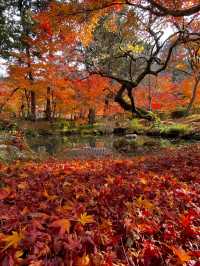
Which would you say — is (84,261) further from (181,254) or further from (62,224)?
(181,254)

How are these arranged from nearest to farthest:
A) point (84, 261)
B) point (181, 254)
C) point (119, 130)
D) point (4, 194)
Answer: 1. point (84, 261)
2. point (181, 254)
3. point (4, 194)
4. point (119, 130)

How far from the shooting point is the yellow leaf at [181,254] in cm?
219

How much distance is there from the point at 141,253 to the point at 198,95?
31039 mm

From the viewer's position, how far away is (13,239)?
2.31 metres

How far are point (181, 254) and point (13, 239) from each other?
129 centimetres

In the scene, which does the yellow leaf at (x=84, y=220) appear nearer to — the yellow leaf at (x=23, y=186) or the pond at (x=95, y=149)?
the yellow leaf at (x=23, y=186)

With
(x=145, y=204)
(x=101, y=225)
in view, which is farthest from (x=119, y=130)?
(x=101, y=225)

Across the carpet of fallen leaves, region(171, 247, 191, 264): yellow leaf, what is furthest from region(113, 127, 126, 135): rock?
region(171, 247, 191, 264): yellow leaf

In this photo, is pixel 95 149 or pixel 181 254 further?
pixel 95 149

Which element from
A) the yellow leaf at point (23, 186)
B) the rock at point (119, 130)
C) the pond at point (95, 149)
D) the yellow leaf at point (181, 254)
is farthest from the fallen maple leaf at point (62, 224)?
the rock at point (119, 130)

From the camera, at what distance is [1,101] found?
26719mm

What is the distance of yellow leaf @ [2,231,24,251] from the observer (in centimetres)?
227

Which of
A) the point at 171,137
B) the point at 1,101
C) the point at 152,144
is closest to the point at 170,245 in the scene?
the point at 152,144

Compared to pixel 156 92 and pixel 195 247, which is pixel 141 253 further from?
pixel 156 92
